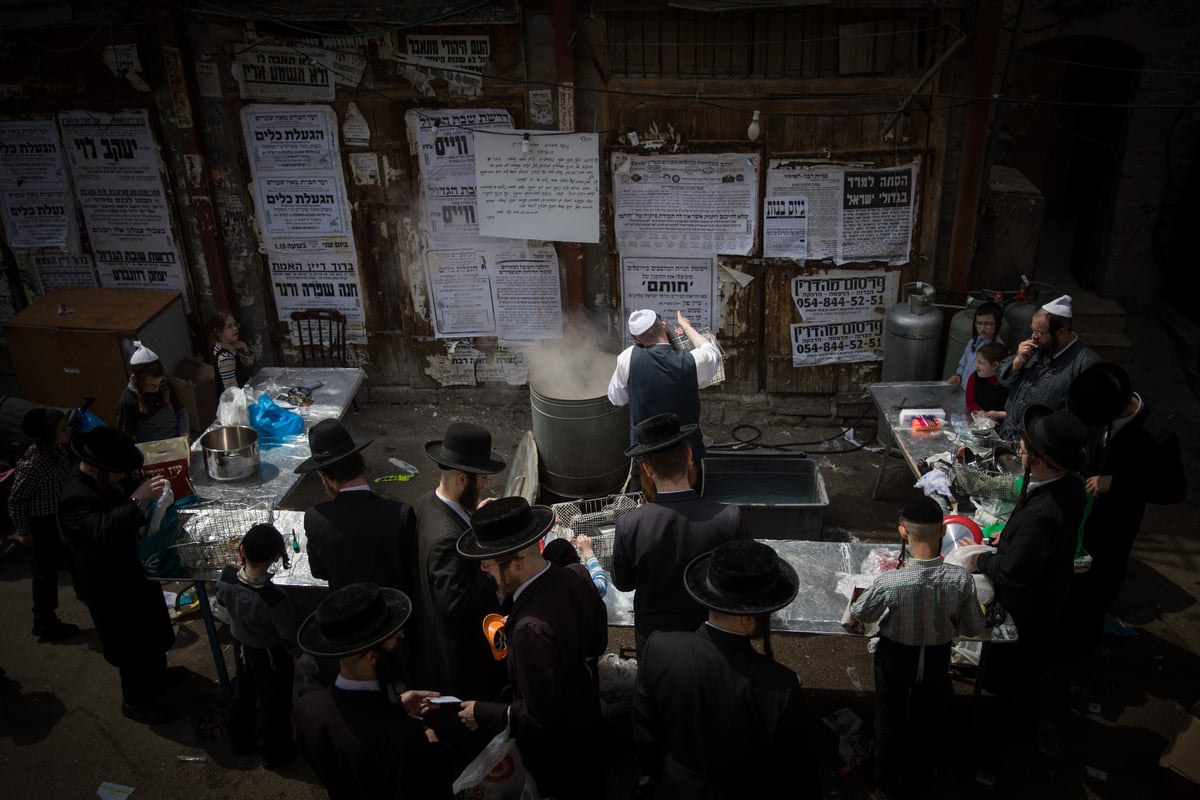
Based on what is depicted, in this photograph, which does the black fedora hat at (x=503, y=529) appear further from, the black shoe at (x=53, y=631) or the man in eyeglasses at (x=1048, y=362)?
the black shoe at (x=53, y=631)

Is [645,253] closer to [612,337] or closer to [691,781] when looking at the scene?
[612,337]

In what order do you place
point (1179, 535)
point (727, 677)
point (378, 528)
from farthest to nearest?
point (1179, 535), point (378, 528), point (727, 677)

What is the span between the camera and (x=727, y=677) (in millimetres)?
3311

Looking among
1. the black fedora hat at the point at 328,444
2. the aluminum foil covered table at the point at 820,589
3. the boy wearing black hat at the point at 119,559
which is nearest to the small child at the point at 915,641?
the aluminum foil covered table at the point at 820,589

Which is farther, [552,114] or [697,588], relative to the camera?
[552,114]

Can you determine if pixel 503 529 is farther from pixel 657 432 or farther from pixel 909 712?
pixel 909 712

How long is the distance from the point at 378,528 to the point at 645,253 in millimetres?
4914

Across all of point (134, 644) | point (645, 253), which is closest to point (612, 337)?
point (645, 253)

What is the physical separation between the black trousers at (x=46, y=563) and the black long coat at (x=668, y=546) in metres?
4.05

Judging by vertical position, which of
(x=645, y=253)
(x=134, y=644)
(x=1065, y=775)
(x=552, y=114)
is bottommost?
(x=1065, y=775)

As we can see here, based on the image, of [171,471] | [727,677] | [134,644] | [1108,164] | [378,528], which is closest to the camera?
[727,677]

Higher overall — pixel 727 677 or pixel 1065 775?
pixel 727 677

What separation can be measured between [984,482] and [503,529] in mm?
3519

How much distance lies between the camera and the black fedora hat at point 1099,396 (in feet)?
17.4
